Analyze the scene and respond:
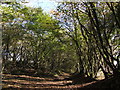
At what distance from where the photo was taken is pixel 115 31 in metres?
10.4

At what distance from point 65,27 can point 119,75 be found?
904 cm

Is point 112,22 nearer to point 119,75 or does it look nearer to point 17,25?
point 119,75

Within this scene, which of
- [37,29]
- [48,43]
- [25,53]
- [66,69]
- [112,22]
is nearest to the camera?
[112,22]

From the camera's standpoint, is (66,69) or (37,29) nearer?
(37,29)

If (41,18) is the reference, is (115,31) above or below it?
below

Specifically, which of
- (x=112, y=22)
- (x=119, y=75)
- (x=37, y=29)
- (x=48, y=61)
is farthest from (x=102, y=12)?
(x=48, y=61)

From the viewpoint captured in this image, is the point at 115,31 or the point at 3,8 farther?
the point at 115,31

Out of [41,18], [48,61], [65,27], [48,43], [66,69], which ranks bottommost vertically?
[66,69]

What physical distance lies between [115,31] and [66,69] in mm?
24922

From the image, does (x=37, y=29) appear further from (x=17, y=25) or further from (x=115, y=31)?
(x=115, y=31)

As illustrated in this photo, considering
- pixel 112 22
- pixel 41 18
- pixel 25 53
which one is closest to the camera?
pixel 112 22

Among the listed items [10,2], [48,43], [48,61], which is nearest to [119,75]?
[10,2]

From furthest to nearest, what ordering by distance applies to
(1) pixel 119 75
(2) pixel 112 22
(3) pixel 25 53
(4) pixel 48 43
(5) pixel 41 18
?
(3) pixel 25 53
(4) pixel 48 43
(5) pixel 41 18
(2) pixel 112 22
(1) pixel 119 75

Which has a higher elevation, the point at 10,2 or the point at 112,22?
the point at 10,2
